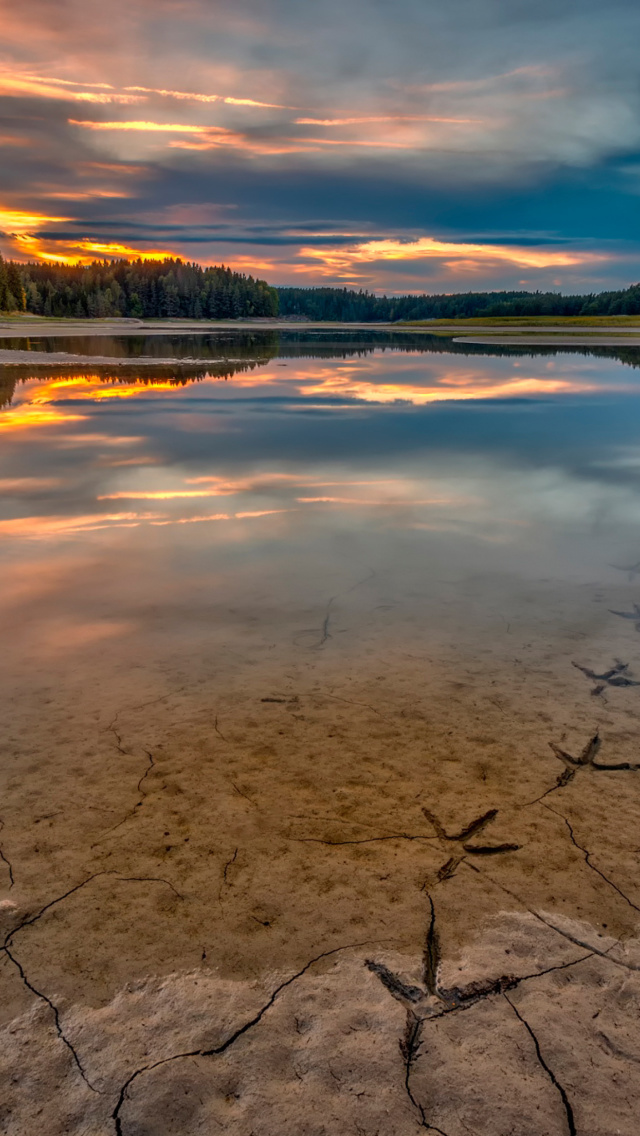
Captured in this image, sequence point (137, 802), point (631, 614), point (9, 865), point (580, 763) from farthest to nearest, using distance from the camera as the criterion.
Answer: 1. point (631, 614)
2. point (580, 763)
3. point (137, 802)
4. point (9, 865)

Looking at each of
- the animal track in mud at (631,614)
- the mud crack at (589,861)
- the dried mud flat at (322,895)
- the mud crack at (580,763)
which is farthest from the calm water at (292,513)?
the mud crack at (589,861)

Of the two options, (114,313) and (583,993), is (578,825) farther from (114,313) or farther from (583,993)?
(114,313)

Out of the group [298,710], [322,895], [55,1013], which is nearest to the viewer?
[55,1013]

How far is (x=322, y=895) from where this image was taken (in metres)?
3.56

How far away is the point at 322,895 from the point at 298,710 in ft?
5.77

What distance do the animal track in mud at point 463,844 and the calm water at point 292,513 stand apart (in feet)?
8.09

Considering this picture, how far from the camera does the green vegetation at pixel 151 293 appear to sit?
144m

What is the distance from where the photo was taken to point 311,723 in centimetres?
504

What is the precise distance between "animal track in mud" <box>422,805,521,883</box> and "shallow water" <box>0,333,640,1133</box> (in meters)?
0.03

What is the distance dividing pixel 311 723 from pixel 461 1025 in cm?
238

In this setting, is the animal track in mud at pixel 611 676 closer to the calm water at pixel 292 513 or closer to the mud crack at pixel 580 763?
the mud crack at pixel 580 763

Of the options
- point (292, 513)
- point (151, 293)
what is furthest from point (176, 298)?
point (292, 513)

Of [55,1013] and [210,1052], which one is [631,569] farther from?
[55,1013]

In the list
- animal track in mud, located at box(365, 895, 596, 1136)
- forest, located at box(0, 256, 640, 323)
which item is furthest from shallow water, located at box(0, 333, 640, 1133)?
forest, located at box(0, 256, 640, 323)
